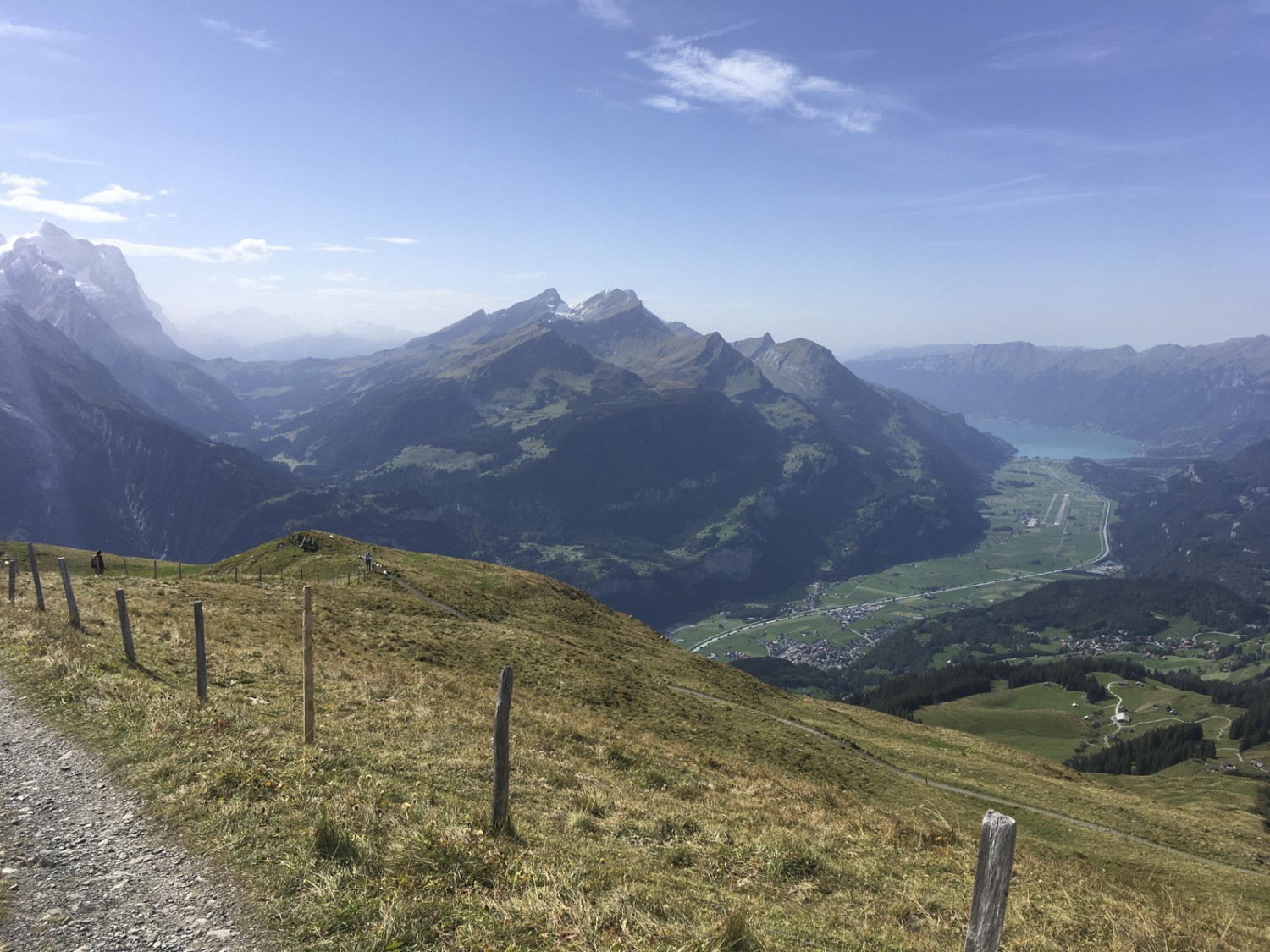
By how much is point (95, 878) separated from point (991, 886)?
14.8m

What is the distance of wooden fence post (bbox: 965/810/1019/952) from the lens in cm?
729

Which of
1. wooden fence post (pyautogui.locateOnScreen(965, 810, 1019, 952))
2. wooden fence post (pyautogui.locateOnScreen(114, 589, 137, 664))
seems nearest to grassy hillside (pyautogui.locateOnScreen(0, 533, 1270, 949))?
wooden fence post (pyautogui.locateOnScreen(114, 589, 137, 664))

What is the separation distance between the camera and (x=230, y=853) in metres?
11.8

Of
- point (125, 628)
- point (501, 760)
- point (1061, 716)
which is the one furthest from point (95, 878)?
point (1061, 716)

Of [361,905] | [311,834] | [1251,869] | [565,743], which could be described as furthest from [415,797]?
[1251,869]

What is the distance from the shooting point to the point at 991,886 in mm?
7457

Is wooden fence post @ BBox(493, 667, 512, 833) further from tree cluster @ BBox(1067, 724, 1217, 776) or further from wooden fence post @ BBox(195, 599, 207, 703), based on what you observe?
tree cluster @ BBox(1067, 724, 1217, 776)

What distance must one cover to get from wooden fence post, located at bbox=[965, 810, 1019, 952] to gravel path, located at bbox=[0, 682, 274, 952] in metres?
10.2

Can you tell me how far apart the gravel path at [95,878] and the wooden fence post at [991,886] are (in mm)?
10200

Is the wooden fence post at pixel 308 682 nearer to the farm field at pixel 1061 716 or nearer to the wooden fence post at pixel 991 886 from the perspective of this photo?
the wooden fence post at pixel 991 886

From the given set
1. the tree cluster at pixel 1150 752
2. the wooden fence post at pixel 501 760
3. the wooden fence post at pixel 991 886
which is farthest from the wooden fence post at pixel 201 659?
the tree cluster at pixel 1150 752

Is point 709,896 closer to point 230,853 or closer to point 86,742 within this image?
point 230,853

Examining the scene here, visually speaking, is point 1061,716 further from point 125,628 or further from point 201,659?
point 125,628

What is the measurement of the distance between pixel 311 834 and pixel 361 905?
269 cm
